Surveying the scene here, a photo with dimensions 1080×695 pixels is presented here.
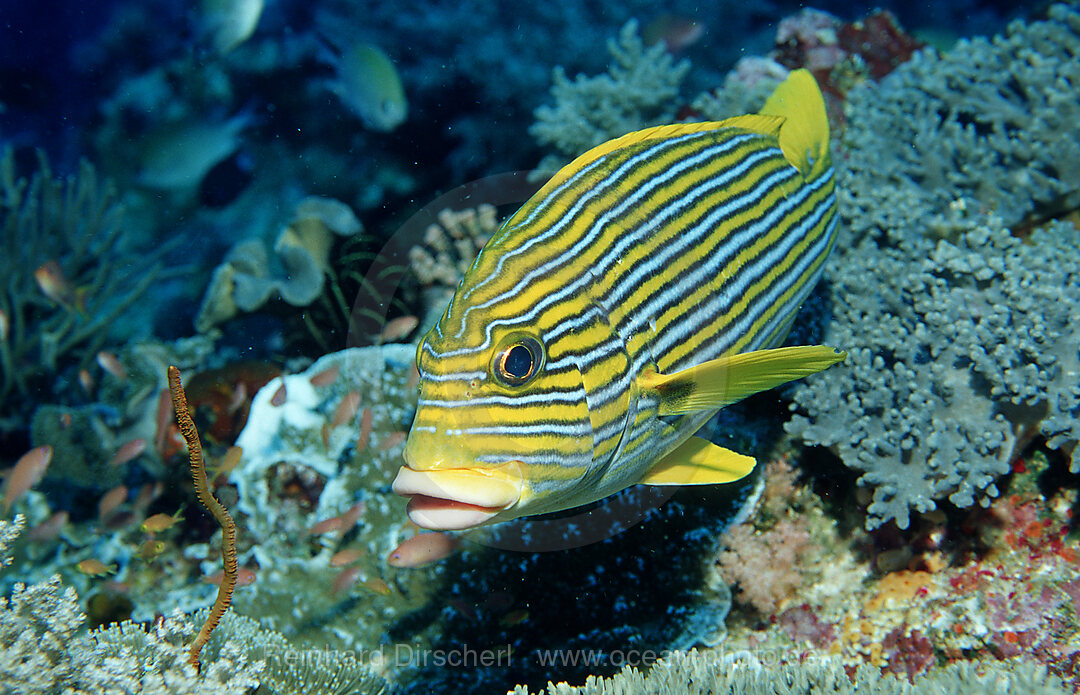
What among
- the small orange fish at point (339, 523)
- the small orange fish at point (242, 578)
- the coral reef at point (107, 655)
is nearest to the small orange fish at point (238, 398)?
the small orange fish at point (242, 578)

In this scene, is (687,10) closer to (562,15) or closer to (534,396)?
(562,15)

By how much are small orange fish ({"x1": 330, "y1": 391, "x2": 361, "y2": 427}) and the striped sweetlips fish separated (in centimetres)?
248

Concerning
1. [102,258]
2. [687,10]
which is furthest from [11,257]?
[687,10]

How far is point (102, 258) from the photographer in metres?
6.73

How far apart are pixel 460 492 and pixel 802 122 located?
228cm

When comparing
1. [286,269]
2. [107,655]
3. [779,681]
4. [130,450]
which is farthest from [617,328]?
[286,269]

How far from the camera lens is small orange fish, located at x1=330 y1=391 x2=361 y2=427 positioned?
3963 millimetres

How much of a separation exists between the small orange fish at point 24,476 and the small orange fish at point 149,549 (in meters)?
0.94

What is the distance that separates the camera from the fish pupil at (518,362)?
152cm

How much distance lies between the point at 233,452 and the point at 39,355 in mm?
4161

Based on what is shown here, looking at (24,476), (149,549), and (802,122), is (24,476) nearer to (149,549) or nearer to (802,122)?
(149,549)

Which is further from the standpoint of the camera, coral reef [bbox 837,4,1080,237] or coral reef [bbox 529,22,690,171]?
coral reef [bbox 529,22,690,171]

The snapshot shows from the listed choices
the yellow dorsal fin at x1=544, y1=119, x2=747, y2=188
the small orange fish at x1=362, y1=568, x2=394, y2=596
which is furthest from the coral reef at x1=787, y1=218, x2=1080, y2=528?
the small orange fish at x1=362, y1=568, x2=394, y2=596

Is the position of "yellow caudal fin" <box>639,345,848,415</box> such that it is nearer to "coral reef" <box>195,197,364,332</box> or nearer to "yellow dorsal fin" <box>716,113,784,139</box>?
"yellow dorsal fin" <box>716,113,784,139</box>
